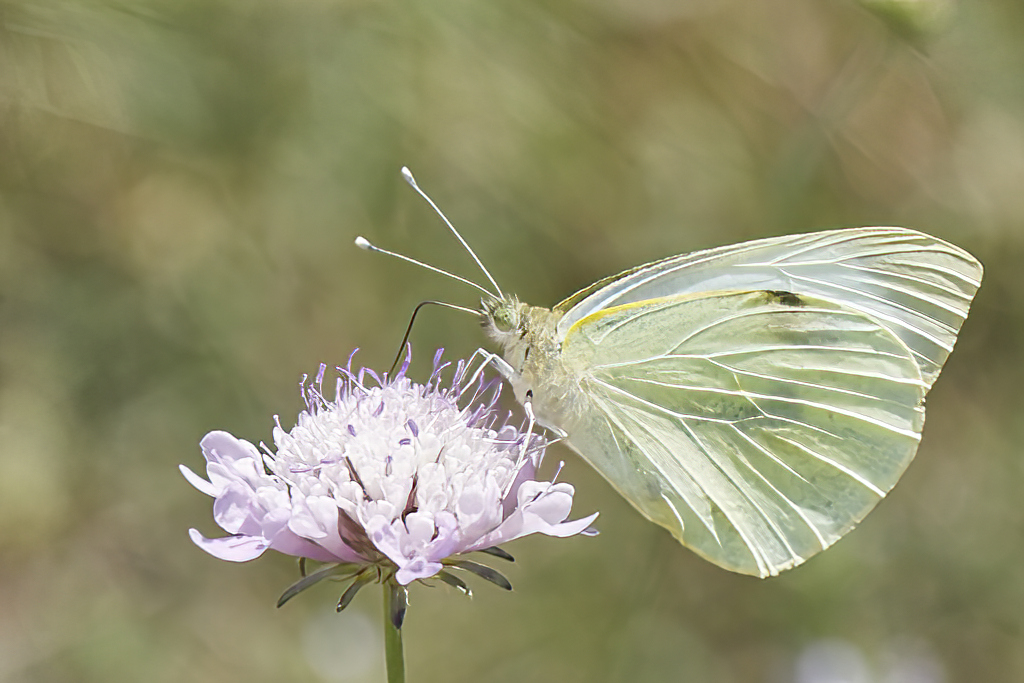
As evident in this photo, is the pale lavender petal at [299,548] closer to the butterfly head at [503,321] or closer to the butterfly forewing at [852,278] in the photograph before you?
the butterfly head at [503,321]

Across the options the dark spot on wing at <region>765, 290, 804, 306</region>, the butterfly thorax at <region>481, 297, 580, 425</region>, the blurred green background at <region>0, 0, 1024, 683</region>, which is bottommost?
the blurred green background at <region>0, 0, 1024, 683</region>

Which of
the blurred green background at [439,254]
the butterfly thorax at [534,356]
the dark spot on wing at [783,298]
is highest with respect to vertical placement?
the dark spot on wing at [783,298]

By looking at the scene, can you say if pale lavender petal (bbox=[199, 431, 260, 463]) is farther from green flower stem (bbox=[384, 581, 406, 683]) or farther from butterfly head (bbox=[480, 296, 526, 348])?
butterfly head (bbox=[480, 296, 526, 348])

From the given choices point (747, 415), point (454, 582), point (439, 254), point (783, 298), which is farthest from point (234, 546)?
point (439, 254)

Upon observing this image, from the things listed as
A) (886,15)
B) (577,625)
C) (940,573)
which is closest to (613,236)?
(886,15)

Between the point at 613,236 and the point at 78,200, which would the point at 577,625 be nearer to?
the point at 613,236

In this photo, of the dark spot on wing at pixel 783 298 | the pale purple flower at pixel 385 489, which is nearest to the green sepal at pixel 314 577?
the pale purple flower at pixel 385 489

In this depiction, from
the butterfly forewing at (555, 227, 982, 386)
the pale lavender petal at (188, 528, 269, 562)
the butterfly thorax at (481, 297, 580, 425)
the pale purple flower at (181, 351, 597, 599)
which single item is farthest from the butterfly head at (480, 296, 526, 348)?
the pale lavender petal at (188, 528, 269, 562)
